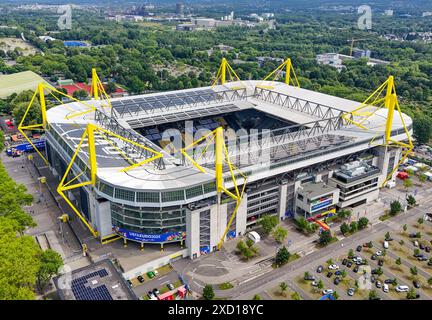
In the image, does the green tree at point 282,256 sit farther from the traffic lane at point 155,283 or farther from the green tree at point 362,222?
the green tree at point 362,222

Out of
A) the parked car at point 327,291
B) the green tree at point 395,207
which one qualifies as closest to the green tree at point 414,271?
the parked car at point 327,291

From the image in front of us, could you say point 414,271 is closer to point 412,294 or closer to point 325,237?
point 412,294

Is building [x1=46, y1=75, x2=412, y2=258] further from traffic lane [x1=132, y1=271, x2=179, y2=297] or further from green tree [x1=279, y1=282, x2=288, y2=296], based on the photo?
green tree [x1=279, y1=282, x2=288, y2=296]

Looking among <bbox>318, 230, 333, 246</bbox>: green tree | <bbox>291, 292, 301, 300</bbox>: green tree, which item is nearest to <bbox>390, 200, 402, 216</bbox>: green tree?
<bbox>318, 230, 333, 246</bbox>: green tree

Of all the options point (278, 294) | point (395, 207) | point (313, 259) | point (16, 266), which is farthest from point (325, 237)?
point (16, 266)

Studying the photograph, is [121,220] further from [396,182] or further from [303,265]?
[396,182]
